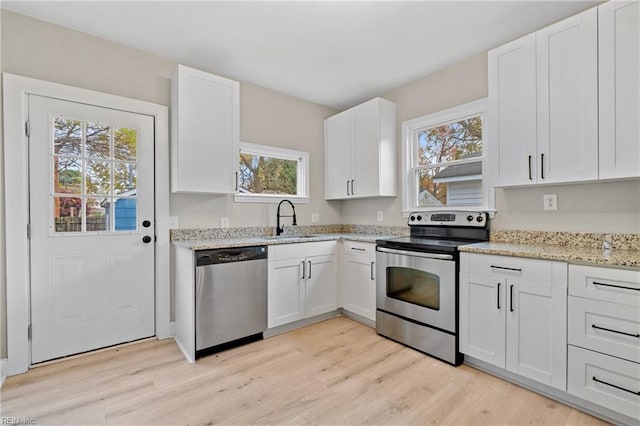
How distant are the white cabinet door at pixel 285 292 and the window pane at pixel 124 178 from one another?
1.38m

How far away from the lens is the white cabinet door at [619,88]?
1.73m

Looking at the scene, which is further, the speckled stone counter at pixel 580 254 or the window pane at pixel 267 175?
the window pane at pixel 267 175

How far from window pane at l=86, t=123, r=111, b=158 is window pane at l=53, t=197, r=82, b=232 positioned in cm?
39

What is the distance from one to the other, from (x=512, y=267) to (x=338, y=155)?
232cm

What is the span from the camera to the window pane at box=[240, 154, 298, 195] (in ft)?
11.1

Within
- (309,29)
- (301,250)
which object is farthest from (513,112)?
(301,250)

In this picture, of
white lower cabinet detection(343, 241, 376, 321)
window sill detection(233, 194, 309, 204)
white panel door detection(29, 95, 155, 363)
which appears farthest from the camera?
window sill detection(233, 194, 309, 204)

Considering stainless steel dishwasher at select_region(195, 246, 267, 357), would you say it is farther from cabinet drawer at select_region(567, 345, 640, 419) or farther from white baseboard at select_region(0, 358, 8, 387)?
cabinet drawer at select_region(567, 345, 640, 419)

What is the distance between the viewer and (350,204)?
406 cm

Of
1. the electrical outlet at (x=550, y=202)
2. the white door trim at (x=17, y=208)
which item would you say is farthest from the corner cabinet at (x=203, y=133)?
the electrical outlet at (x=550, y=202)

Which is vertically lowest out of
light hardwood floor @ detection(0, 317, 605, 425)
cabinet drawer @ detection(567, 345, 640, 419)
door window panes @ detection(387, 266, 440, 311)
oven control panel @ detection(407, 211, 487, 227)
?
light hardwood floor @ detection(0, 317, 605, 425)

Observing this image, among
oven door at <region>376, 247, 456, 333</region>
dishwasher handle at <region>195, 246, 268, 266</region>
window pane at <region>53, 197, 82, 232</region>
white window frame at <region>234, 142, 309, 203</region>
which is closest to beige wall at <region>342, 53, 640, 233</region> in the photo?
oven door at <region>376, 247, 456, 333</region>

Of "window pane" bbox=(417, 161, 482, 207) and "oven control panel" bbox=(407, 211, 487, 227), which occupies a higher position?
"window pane" bbox=(417, 161, 482, 207)

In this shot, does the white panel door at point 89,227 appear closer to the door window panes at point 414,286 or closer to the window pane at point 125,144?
the window pane at point 125,144
